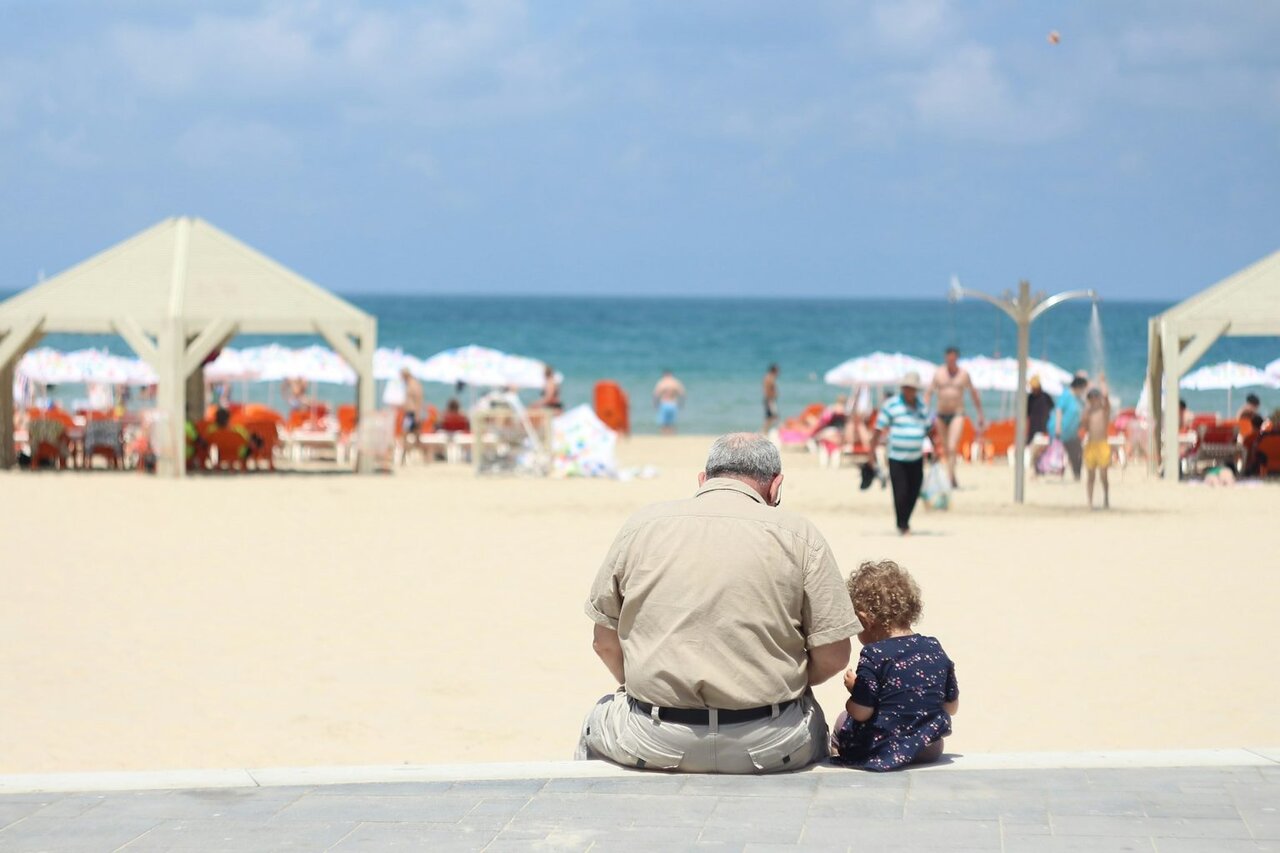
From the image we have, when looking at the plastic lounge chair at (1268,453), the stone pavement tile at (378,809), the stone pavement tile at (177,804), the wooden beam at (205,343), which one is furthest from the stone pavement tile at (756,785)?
the plastic lounge chair at (1268,453)

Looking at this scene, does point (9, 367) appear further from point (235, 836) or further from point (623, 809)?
point (623, 809)

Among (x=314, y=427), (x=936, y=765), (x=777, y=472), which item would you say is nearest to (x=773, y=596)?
→ (x=777, y=472)

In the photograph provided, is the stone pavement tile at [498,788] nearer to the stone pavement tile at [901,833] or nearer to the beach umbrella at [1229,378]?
the stone pavement tile at [901,833]

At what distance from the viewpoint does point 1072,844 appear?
12.0ft

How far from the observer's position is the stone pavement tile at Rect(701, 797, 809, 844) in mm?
3738

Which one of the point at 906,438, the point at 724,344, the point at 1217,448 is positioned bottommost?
the point at 1217,448

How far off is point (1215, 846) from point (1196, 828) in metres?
0.15

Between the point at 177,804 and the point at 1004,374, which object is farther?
the point at 1004,374

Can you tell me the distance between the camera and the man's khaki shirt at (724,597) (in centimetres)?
414

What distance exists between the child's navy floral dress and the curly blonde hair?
67 millimetres

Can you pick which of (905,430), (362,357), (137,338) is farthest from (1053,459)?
(137,338)

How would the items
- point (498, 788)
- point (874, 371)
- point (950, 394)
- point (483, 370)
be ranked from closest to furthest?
point (498, 788)
point (950, 394)
point (483, 370)
point (874, 371)

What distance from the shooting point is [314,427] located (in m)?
22.3

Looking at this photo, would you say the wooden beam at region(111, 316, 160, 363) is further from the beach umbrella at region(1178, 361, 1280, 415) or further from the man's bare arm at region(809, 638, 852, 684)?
the man's bare arm at region(809, 638, 852, 684)
